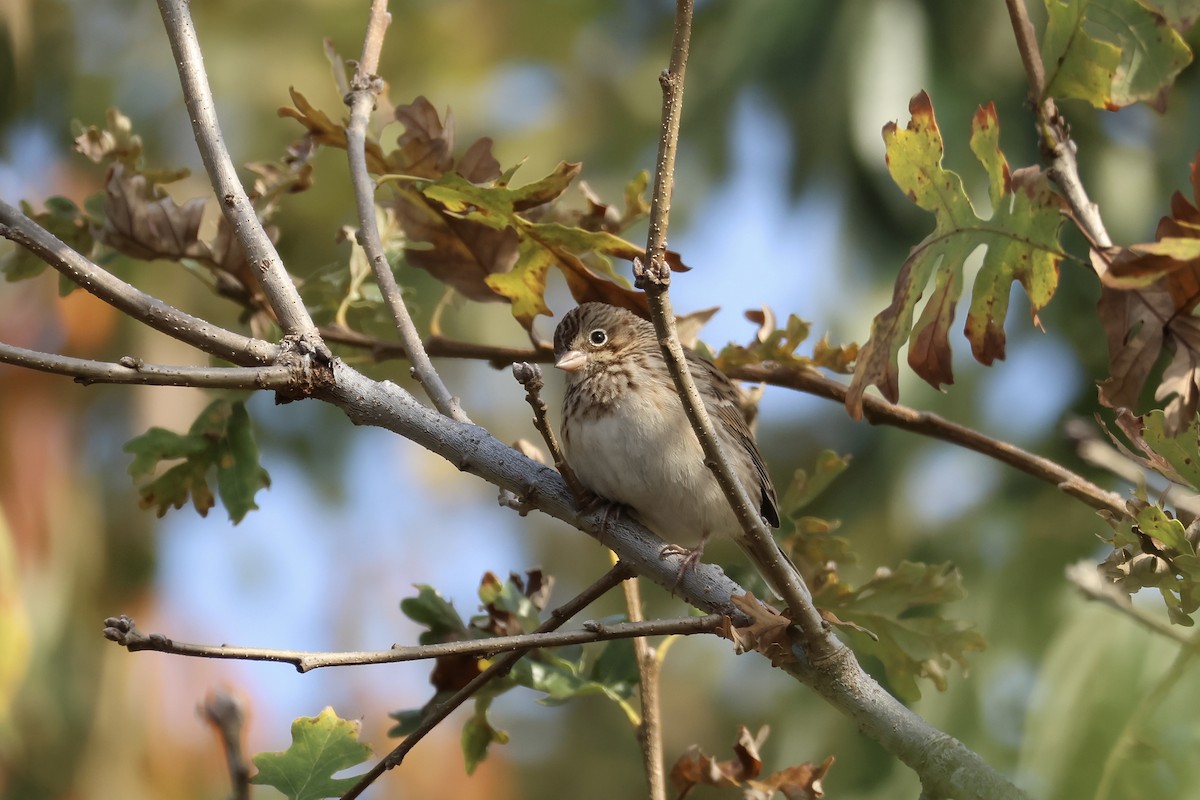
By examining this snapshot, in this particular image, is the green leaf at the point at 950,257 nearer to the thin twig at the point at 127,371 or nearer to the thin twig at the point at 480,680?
the thin twig at the point at 480,680

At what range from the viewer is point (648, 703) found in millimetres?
2053

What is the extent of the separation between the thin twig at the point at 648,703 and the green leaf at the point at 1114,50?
1.02 m

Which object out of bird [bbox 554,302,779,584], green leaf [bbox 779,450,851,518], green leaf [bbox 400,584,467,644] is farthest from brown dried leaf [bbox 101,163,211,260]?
green leaf [bbox 779,450,851,518]

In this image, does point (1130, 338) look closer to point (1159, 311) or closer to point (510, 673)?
point (1159, 311)

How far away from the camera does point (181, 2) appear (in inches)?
74.4

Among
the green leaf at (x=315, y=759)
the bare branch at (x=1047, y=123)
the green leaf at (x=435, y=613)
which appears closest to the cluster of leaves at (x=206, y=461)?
the green leaf at (x=435, y=613)

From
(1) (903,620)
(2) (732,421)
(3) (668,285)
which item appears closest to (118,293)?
(3) (668,285)

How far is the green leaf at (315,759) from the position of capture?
5.07 feet

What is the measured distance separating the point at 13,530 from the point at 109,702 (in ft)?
2.53

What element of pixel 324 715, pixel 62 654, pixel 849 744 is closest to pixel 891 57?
pixel 849 744

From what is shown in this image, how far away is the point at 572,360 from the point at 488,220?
990mm

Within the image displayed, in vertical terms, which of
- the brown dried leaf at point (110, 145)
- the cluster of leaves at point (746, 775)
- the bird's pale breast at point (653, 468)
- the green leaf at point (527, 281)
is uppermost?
the brown dried leaf at point (110, 145)

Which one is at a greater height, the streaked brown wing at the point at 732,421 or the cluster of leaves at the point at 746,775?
the streaked brown wing at the point at 732,421

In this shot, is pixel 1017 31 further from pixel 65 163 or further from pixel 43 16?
pixel 43 16
